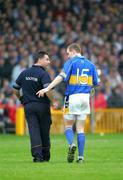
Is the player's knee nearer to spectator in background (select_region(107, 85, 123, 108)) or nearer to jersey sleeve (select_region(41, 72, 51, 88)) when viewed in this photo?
jersey sleeve (select_region(41, 72, 51, 88))

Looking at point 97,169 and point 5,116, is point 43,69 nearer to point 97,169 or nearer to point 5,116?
point 97,169

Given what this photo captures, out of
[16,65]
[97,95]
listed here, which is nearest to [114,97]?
[97,95]

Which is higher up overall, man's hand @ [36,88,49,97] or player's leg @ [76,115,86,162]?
man's hand @ [36,88,49,97]

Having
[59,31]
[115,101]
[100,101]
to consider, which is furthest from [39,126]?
[59,31]

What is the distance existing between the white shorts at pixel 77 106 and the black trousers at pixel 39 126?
45 centimetres

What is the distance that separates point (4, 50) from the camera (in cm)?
3178

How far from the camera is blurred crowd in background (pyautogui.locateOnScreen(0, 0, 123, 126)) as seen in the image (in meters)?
31.2

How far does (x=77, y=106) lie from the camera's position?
16234 millimetres

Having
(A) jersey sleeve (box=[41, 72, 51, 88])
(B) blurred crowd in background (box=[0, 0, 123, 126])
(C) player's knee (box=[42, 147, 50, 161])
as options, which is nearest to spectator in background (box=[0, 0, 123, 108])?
(B) blurred crowd in background (box=[0, 0, 123, 126])

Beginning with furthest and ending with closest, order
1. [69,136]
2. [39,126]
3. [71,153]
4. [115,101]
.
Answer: [115,101] → [39,126] → [69,136] → [71,153]

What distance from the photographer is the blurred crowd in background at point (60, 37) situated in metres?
31.2

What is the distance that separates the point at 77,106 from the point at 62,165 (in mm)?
1297

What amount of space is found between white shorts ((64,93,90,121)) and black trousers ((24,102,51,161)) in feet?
1.47

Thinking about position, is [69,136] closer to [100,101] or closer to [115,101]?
[100,101]
